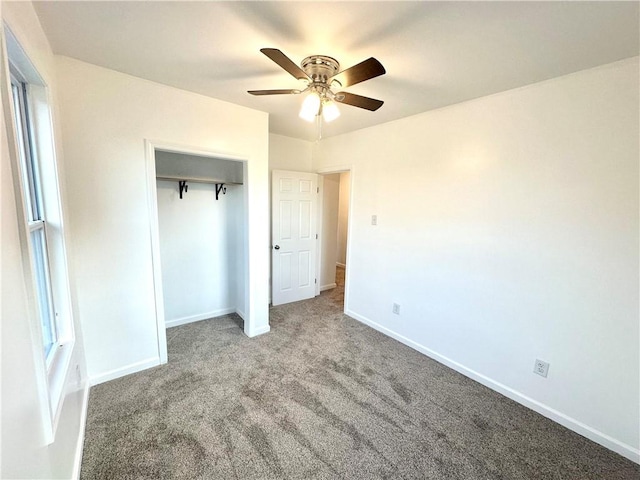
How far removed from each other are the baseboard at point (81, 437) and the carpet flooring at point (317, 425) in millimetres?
42

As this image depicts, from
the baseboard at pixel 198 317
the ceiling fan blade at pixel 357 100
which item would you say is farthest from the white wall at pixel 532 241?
the baseboard at pixel 198 317

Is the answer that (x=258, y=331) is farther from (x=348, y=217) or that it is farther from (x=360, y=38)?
(x=360, y=38)

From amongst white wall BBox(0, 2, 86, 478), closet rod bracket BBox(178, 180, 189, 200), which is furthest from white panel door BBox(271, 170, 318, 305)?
white wall BBox(0, 2, 86, 478)

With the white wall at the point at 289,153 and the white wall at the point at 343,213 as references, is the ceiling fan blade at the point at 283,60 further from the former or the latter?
the white wall at the point at 343,213

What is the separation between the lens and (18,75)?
4.57ft

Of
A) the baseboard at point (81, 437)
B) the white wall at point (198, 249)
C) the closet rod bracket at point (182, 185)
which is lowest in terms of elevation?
the baseboard at point (81, 437)

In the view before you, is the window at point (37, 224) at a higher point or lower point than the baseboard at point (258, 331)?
higher

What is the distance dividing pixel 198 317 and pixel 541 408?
346cm

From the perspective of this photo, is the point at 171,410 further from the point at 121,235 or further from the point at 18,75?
the point at 18,75

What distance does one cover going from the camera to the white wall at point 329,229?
442cm

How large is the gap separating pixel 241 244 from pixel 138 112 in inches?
62.7

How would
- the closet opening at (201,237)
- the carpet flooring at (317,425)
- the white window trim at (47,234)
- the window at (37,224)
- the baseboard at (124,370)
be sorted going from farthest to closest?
the closet opening at (201,237) < the baseboard at (124,370) < the carpet flooring at (317,425) < the window at (37,224) < the white window trim at (47,234)

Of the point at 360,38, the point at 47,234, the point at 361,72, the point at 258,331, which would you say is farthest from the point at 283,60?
the point at 258,331

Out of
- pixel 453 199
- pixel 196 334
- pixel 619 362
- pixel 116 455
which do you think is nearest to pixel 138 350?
pixel 196 334
